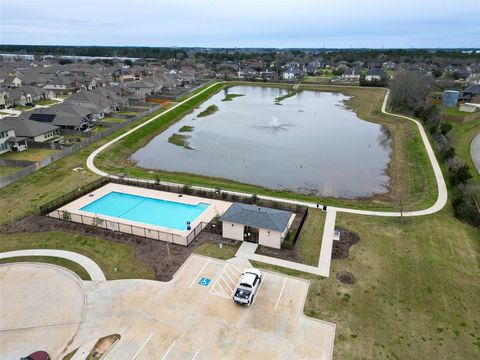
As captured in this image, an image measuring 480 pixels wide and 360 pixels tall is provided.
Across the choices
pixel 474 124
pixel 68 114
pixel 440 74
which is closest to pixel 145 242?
pixel 68 114

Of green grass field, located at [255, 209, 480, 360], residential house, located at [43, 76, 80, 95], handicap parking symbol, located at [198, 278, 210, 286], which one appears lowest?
green grass field, located at [255, 209, 480, 360]

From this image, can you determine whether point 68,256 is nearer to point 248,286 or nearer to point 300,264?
point 248,286

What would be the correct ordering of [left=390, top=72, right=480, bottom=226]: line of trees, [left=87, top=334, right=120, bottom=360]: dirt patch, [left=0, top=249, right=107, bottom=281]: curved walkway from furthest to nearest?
[left=390, top=72, right=480, bottom=226]: line of trees → [left=0, top=249, right=107, bottom=281]: curved walkway → [left=87, top=334, right=120, bottom=360]: dirt patch

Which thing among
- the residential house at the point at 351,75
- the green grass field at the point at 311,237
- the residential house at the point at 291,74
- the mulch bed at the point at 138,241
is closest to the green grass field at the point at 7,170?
the mulch bed at the point at 138,241

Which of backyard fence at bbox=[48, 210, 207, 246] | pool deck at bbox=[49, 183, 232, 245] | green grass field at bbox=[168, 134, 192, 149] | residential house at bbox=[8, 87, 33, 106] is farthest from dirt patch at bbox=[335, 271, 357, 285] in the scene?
residential house at bbox=[8, 87, 33, 106]

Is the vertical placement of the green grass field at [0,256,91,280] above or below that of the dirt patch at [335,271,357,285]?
above

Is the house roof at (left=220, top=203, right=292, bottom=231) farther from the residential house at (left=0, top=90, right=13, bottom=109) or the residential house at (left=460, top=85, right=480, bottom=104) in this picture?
the residential house at (left=460, top=85, right=480, bottom=104)

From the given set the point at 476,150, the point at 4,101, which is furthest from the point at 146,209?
the point at 4,101
